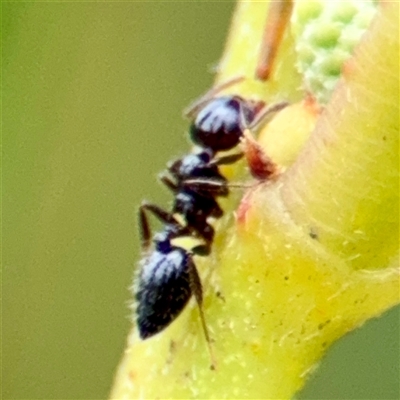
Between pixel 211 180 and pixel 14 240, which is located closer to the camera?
pixel 211 180

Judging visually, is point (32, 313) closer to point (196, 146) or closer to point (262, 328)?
point (196, 146)

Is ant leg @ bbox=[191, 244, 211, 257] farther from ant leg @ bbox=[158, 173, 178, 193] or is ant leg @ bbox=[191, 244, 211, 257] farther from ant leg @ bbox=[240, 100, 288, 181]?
ant leg @ bbox=[158, 173, 178, 193]

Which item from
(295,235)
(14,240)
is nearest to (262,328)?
(295,235)

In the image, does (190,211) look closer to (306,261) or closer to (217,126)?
(217,126)

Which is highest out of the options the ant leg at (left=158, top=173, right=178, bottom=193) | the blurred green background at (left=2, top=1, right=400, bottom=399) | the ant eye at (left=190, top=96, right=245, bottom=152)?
the ant eye at (left=190, top=96, right=245, bottom=152)

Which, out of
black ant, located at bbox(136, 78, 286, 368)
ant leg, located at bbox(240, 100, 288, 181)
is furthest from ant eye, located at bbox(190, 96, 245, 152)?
ant leg, located at bbox(240, 100, 288, 181)

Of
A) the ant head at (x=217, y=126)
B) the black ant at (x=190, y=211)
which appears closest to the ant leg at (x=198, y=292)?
the black ant at (x=190, y=211)
